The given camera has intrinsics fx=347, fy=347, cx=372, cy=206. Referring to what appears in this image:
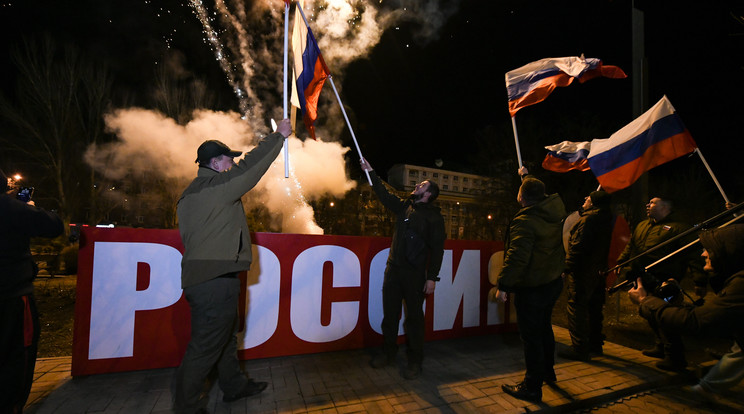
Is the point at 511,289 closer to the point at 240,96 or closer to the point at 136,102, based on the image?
the point at 240,96

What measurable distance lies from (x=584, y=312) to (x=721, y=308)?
2.10 meters

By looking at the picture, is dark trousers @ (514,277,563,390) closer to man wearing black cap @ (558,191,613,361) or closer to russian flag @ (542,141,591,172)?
man wearing black cap @ (558,191,613,361)

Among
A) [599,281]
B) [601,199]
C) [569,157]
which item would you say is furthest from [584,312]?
[569,157]

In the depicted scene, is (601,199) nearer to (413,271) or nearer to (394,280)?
(413,271)

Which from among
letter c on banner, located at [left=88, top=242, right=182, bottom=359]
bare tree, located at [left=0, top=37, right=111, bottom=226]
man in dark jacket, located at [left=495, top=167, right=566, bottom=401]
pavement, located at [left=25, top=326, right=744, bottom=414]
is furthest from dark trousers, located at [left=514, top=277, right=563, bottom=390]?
bare tree, located at [left=0, top=37, right=111, bottom=226]

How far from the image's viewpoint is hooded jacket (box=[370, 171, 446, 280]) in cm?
349

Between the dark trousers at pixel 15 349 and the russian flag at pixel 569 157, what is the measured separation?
624cm

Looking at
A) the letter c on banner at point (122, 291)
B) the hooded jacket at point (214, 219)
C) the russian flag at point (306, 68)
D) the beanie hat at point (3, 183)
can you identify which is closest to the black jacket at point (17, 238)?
the beanie hat at point (3, 183)

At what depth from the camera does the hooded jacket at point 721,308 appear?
211 cm

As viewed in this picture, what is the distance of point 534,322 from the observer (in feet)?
10.1

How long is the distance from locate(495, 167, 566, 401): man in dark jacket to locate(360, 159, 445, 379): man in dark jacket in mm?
719

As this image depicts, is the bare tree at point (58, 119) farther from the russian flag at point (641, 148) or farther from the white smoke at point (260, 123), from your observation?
the russian flag at point (641, 148)

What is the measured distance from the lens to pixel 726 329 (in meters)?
2.11

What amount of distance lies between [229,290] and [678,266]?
4902 millimetres
